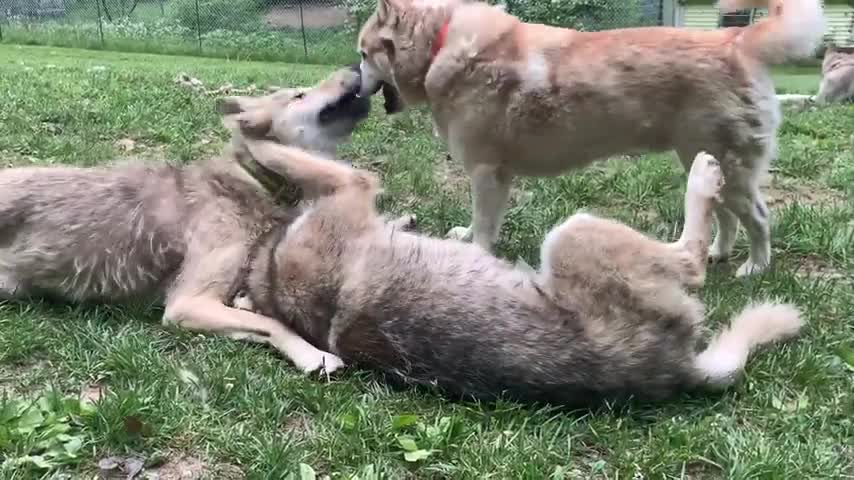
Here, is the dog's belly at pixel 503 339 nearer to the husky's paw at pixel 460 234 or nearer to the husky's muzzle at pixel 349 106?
the husky's paw at pixel 460 234

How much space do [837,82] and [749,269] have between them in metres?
9.74

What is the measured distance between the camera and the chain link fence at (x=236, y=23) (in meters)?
19.2

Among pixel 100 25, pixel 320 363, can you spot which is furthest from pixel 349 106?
pixel 100 25

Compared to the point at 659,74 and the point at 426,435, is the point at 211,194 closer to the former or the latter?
the point at 426,435

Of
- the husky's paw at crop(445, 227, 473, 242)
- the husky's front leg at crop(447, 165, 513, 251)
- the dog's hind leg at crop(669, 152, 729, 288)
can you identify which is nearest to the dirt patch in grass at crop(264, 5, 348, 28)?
the husky's paw at crop(445, 227, 473, 242)

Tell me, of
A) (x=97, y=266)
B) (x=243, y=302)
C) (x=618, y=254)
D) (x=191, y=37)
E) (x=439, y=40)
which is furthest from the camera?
(x=191, y=37)

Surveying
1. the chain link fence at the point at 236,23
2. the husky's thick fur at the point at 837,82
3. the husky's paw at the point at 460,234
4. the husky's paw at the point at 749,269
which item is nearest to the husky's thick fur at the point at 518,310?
the husky's paw at the point at 749,269

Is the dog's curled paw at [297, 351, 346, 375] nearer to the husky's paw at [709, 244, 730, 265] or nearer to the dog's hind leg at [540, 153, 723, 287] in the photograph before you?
the dog's hind leg at [540, 153, 723, 287]

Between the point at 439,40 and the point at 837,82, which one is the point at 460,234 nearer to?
the point at 439,40

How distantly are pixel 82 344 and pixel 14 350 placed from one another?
0.84ft

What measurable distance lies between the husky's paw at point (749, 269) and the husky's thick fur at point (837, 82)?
8.92 meters

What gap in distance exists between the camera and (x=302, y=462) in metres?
2.52

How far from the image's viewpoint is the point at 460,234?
4734 mm

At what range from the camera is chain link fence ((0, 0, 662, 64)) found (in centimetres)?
1919
